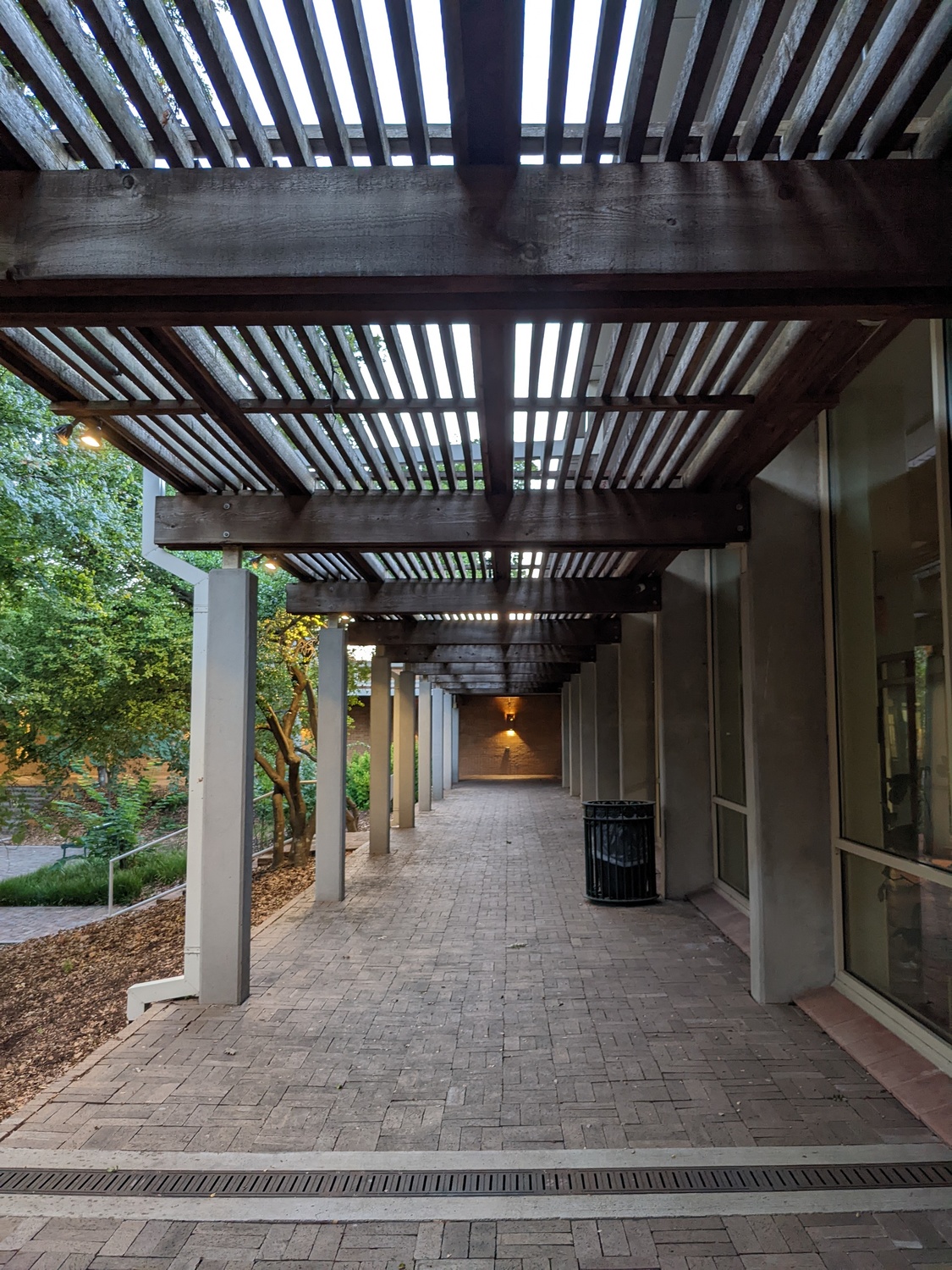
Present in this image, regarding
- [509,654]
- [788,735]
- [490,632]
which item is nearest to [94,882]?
[490,632]

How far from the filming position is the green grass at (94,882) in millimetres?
12445

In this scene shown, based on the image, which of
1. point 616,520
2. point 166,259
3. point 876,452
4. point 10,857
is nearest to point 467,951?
point 616,520

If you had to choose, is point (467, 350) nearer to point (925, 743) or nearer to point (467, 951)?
point (925, 743)

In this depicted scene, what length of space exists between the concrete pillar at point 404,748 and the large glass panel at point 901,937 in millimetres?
9578

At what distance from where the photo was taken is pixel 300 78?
2.53 meters

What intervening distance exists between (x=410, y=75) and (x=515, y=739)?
2967 cm

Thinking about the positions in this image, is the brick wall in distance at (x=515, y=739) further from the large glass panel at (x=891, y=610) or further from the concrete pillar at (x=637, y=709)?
the large glass panel at (x=891, y=610)

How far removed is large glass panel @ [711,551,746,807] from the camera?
771cm

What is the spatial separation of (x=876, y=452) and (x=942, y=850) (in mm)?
2139

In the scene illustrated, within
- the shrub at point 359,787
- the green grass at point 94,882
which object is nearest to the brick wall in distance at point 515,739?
the shrub at point 359,787

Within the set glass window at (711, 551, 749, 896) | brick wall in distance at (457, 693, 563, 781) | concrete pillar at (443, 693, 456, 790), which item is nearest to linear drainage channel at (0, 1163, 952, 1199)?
glass window at (711, 551, 749, 896)

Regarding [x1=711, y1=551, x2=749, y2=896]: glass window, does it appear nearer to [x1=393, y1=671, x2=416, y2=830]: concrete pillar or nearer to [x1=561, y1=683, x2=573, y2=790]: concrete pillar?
[x1=393, y1=671, x2=416, y2=830]: concrete pillar

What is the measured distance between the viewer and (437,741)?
22.5 meters

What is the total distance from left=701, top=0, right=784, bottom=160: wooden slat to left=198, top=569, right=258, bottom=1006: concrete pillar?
13.2 feet
